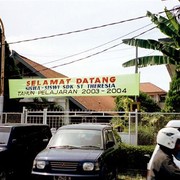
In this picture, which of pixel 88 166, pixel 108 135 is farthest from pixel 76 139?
pixel 88 166

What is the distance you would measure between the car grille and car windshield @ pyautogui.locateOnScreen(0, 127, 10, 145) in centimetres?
217

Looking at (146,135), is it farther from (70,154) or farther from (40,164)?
(40,164)

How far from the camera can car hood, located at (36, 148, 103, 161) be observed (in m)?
8.19

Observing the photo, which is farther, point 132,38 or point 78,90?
point 78,90

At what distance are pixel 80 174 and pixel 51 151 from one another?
3.57 ft

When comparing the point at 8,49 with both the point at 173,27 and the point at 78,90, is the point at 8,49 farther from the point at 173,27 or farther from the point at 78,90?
the point at 173,27

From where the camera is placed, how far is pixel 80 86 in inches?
653

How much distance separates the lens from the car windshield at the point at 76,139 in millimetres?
9062

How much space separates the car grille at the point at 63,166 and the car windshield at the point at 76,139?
2.84 ft

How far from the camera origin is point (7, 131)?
10164mm

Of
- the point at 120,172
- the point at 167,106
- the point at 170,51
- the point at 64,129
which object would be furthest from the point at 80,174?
the point at 167,106

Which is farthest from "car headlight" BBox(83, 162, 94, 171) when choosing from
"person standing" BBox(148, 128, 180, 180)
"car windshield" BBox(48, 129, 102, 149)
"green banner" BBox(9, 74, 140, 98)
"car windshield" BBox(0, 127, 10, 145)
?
"green banner" BBox(9, 74, 140, 98)

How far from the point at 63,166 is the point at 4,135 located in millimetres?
2663

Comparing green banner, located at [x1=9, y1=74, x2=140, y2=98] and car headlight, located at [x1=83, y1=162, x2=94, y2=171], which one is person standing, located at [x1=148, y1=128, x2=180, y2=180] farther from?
green banner, located at [x1=9, y1=74, x2=140, y2=98]
